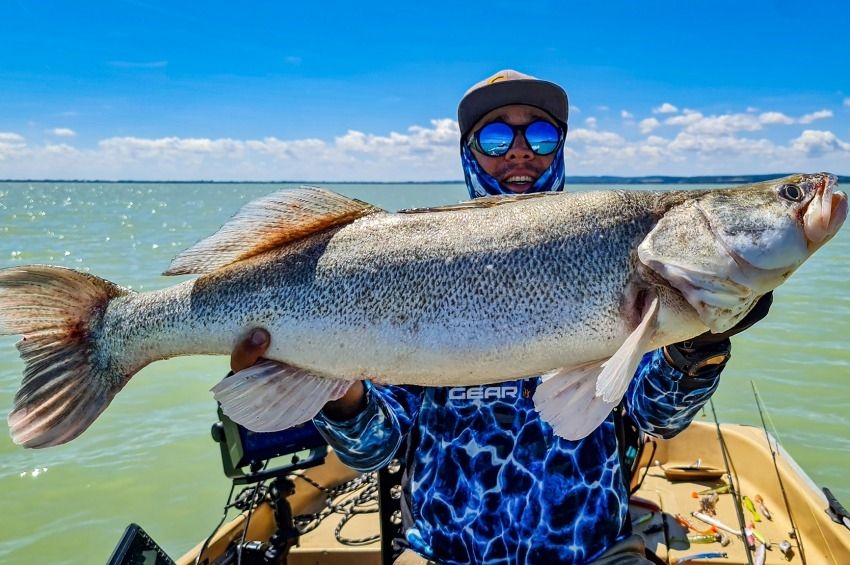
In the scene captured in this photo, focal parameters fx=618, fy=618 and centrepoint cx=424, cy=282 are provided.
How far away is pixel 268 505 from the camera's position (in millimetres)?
4449

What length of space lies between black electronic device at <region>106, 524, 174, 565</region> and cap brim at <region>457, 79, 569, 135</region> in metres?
2.72

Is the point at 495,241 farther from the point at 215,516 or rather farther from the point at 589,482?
the point at 215,516

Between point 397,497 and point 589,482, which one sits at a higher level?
point 589,482

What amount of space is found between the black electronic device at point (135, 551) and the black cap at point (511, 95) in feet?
8.93

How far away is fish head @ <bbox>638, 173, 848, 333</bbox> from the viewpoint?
2.17 meters

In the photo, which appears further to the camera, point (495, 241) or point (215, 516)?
point (215, 516)

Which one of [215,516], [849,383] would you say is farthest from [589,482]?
[849,383]

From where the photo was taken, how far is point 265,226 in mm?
2537

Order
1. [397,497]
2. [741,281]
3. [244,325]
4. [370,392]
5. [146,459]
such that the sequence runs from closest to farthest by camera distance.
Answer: [741,281], [244,325], [370,392], [397,497], [146,459]

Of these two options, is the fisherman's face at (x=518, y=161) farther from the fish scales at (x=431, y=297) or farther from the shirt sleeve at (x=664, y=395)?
the shirt sleeve at (x=664, y=395)

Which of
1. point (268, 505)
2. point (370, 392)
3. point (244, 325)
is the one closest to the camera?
point (244, 325)

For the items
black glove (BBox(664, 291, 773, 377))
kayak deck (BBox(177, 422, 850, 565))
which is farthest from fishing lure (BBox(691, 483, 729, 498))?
black glove (BBox(664, 291, 773, 377))

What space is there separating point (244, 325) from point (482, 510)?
4.10 feet

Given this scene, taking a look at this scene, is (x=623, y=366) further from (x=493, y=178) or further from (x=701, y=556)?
(x=701, y=556)
